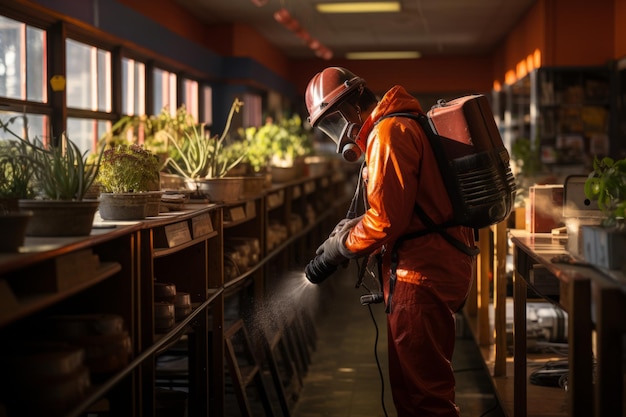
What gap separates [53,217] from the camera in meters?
2.46

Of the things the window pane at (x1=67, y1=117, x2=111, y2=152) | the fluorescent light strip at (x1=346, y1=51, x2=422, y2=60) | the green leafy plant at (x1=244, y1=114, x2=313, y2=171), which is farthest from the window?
the fluorescent light strip at (x1=346, y1=51, x2=422, y2=60)

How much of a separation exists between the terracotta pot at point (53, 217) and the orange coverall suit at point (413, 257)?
1060 mm

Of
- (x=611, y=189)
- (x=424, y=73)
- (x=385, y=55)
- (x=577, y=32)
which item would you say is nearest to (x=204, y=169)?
(x=611, y=189)

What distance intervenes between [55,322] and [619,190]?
1701 mm

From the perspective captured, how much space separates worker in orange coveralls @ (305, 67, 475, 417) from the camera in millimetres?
3096

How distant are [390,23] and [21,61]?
7071 mm

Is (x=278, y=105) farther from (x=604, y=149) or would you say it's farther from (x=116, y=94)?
(x=116, y=94)

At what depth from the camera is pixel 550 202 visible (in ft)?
12.7

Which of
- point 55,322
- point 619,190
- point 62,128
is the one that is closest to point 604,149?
point 62,128

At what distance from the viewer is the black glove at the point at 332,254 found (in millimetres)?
3322

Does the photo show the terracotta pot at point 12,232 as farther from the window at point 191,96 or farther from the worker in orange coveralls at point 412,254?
the window at point 191,96

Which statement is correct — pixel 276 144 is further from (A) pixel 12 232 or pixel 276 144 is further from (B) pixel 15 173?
(A) pixel 12 232

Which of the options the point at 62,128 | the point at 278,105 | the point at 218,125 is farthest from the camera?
the point at 278,105

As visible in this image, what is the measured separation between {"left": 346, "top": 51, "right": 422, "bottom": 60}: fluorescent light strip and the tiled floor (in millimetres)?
7803
